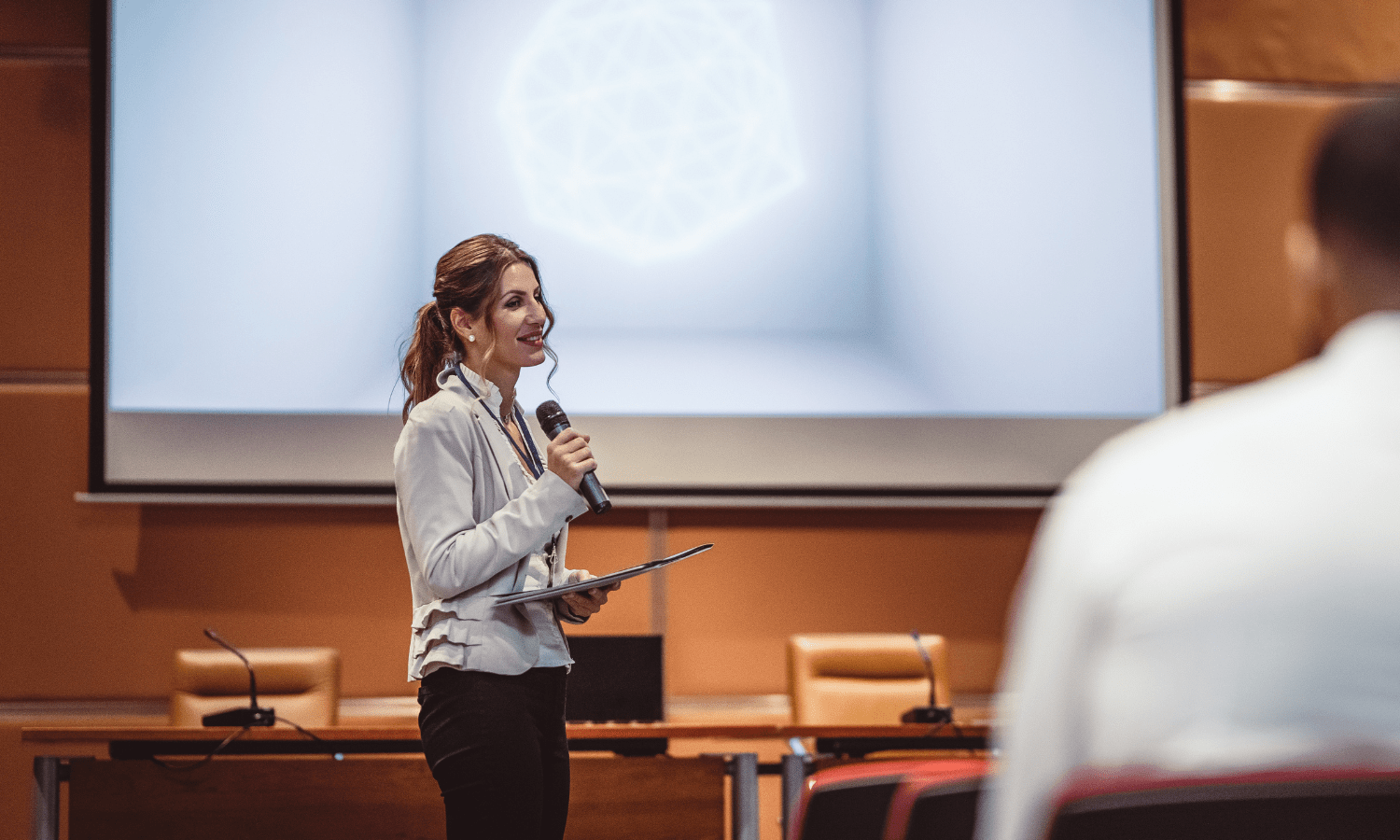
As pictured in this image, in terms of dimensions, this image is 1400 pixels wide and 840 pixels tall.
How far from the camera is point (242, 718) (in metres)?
2.54

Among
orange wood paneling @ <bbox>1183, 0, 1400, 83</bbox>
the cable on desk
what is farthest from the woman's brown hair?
orange wood paneling @ <bbox>1183, 0, 1400, 83</bbox>

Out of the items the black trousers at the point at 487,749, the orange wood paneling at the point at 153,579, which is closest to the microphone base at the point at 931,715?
the orange wood paneling at the point at 153,579

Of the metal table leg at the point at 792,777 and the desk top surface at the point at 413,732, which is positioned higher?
the desk top surface at the point at 413,732

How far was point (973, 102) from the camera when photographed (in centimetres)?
373

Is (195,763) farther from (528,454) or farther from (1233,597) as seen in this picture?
(1233,597)

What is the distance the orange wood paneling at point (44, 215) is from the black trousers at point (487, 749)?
2.83 meters

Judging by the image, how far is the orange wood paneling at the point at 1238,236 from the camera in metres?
3.95

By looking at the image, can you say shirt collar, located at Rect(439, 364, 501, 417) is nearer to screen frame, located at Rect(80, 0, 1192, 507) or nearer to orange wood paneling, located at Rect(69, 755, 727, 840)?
orange wood paneling, located at Rect(69, 755, 727, 840)

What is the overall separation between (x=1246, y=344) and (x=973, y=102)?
53.5 inches

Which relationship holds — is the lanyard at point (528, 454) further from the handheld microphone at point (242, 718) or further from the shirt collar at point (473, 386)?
the handheld microphone at point (242, 718)

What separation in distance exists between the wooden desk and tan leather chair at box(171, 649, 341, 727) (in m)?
0.53

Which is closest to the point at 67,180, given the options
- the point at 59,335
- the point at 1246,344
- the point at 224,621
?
the point at 59,335

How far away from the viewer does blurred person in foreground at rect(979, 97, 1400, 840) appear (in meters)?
0.58

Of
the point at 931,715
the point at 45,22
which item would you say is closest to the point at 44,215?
the point at 45,22
